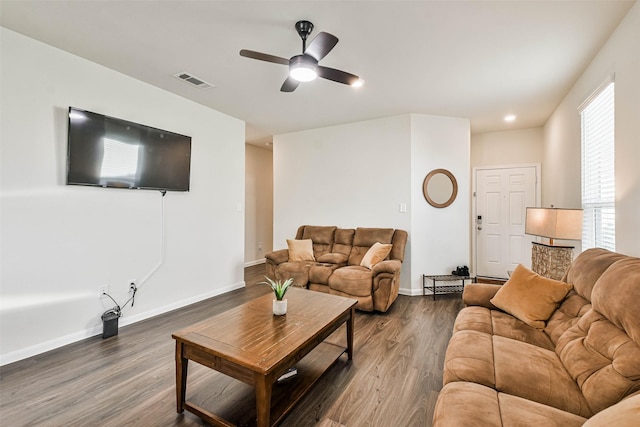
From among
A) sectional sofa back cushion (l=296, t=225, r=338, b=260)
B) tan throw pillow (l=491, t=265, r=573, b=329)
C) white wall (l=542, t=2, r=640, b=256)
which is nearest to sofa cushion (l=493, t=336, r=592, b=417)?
tan throw pillow (l=491, t=265, r=573, b=329)

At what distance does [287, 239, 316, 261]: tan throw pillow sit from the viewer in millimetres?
4258

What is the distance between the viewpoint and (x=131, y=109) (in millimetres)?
3133

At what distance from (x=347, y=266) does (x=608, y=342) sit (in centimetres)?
281

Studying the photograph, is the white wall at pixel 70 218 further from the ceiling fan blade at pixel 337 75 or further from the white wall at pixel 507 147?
the white wall at pixel 507 147

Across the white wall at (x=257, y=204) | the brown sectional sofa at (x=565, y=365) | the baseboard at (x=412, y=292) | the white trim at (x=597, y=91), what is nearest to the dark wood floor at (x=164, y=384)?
the brown sectional sofa at (x=565, y=365)

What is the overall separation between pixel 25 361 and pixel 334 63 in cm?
369

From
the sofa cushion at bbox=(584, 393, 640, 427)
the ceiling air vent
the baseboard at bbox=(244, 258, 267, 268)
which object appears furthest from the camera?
the baseboard at bbox=(244, 258, 267, 268)

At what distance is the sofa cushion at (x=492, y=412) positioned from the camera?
107 cm

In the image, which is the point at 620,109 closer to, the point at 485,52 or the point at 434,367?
the point at 485,52

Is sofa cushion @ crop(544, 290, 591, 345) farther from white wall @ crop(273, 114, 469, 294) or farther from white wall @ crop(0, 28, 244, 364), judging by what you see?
white wall @ crop(0, 28, 244, 364)

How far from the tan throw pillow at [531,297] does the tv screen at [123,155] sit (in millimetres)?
3594

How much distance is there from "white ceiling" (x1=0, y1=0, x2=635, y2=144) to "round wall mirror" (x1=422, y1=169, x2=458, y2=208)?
1.05 m

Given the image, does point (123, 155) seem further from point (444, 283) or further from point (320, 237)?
point (444, 283)

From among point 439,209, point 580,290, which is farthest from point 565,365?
point 439,209
